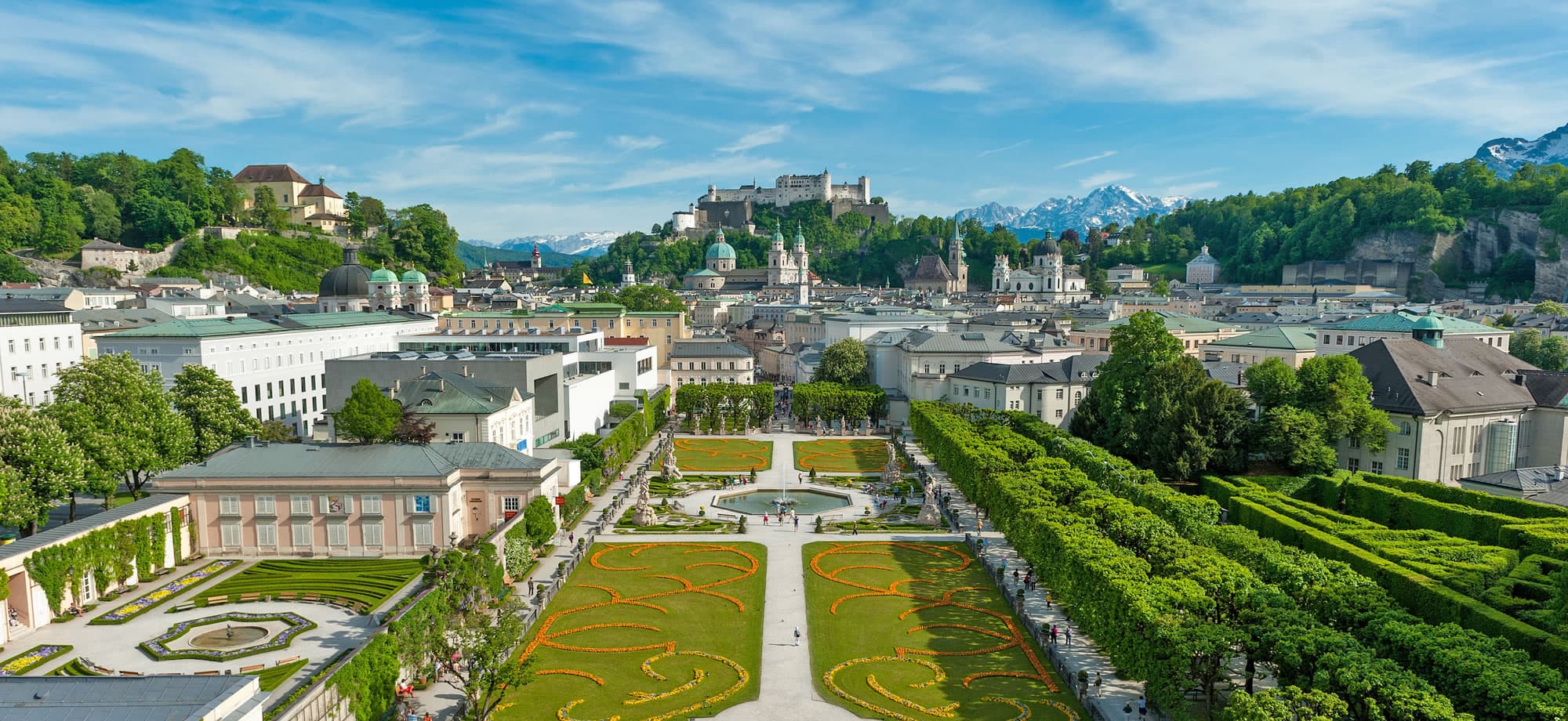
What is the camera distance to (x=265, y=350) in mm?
76188

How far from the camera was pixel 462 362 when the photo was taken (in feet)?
217

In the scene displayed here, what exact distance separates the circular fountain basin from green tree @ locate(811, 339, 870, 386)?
3803 centimetres

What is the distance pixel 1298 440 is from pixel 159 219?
14501 centimetres

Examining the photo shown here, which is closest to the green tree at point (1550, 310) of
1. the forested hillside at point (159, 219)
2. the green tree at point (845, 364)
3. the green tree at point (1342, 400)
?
the green tree at point (1342, 400)

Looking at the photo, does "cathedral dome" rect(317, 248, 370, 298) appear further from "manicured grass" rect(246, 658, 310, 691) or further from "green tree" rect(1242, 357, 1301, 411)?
→ "green tree" rect(1242, 357, 1301, 411)

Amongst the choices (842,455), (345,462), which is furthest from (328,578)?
(842,455)

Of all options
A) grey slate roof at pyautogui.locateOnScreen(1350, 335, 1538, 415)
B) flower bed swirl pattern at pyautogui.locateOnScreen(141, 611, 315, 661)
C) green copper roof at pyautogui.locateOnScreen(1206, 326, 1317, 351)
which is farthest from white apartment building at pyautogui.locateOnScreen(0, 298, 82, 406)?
green copper roof at pyautogui.locateOnScreen(1206, 326, 1317, 351)

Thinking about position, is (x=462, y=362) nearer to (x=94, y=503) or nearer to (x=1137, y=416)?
(x=94, y=503)

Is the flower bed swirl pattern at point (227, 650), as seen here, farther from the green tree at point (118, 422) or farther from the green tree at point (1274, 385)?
the green tree at point (1274, 385)

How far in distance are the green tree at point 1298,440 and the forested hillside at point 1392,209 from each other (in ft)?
402

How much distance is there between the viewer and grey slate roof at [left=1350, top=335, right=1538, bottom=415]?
5966cm

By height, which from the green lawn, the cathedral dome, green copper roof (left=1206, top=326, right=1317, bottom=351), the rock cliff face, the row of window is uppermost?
the rock cliff face

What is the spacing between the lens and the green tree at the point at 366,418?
4859 centimetres

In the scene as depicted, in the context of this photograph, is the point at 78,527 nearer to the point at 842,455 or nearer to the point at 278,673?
the point at 278,673
